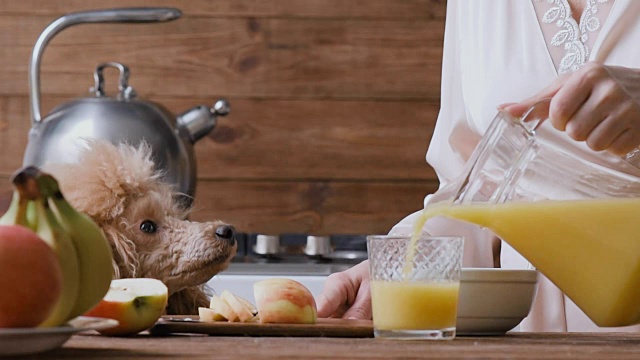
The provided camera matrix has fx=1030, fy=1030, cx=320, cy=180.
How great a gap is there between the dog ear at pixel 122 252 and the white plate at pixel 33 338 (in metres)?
0.62

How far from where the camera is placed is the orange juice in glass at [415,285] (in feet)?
2.50

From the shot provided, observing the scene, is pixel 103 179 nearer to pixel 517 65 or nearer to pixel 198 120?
pixel 517 65

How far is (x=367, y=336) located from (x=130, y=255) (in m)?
0.51

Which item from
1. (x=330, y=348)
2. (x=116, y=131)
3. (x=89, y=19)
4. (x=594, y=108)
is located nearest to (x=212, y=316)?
(x=330, y=348)

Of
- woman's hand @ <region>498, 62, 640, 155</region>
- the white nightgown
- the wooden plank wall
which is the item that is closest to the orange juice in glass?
woman's hand @ <region>498, 62, 640, 155</region>

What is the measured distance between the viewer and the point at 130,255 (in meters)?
1.24

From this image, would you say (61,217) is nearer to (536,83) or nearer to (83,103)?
(536,83)

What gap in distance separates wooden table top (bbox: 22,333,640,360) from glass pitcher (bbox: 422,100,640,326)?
50 mm

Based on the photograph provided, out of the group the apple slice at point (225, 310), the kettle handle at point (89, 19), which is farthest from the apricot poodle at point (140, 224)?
the kettle handle at point (89, 19)

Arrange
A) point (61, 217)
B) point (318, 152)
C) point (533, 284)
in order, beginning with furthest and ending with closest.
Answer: point (318, 152), point (533, 284), point (61, 217)

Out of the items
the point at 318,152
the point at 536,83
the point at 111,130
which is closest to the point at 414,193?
the point at 318,152

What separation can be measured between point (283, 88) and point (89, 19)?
49 cm

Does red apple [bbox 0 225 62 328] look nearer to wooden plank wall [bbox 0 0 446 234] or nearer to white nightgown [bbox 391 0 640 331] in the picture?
white nightgown [bbox 391 0 640 331]

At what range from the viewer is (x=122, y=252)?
1227 millimetres
